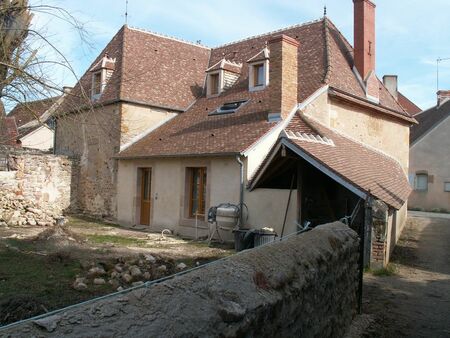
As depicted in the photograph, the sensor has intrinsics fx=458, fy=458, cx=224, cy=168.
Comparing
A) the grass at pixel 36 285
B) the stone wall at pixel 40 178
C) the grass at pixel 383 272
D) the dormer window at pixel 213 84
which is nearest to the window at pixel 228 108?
the dormer window at pixel 213 84

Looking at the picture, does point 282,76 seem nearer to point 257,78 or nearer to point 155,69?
point 257,78

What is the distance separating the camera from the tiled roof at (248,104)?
14.5 metres

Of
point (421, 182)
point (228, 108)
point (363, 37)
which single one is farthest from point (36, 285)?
point (421, 182)

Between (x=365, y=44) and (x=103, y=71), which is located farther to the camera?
(x=103, y=71)

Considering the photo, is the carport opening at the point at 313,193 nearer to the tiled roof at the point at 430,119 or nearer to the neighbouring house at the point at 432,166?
the neighbouring house at the point at 432,166

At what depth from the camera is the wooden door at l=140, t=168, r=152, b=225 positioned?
56.2 ft

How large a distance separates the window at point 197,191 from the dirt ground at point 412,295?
6.10 meters

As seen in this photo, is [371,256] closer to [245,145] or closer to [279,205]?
[279,205]

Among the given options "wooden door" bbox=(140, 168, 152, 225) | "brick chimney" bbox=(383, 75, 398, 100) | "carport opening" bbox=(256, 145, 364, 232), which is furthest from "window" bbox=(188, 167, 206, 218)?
"brick chimney" bbox=(383, 75, 398, 100)

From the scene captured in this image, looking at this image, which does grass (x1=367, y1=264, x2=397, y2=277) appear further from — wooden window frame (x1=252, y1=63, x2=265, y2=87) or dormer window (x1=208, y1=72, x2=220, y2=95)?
dormer window (x1=208, y1=72, x2=220, y2=95)

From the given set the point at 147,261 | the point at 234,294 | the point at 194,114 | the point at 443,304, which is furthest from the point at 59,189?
the point at 234,294

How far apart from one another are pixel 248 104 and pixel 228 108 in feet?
3.15

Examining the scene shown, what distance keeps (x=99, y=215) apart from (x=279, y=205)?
9.39 m

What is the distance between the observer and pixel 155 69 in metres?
19.6
